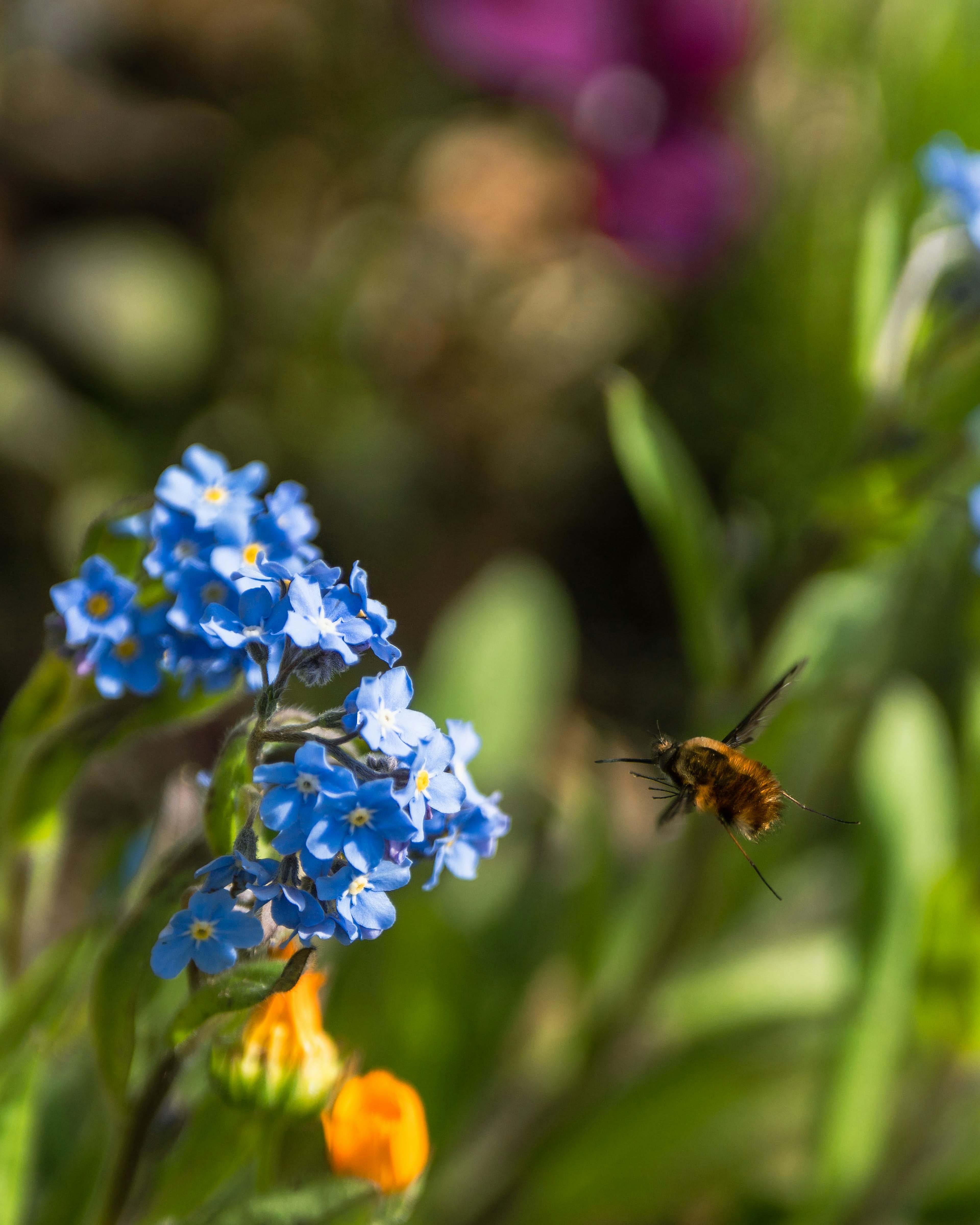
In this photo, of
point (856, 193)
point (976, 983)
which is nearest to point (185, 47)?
point (856, 193)

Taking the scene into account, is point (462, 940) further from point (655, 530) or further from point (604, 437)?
point (604, 437)

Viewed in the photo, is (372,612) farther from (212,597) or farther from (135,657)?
(135,657)

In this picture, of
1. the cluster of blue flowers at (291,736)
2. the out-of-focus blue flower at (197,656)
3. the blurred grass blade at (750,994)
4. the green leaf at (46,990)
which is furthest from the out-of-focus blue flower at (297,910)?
the blurred grass blade at (750,994)

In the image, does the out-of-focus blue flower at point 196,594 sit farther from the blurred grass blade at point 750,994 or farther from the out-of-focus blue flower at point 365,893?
the blurred grass blade at point 750,994

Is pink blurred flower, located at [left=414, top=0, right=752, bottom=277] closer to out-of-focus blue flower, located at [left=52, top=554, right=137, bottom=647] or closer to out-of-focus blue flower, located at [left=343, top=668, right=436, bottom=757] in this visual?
out-of-focus blue flower, located at [left=52, top=554, right=137, bottom=647]

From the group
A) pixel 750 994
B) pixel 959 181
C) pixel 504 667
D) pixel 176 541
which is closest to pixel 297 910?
pixel 176 541
